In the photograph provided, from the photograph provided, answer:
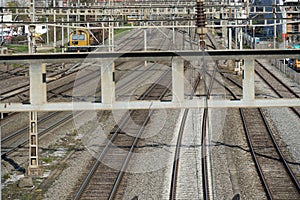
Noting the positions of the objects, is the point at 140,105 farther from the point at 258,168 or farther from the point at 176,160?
the point at 258,168

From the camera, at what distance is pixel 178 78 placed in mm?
9719

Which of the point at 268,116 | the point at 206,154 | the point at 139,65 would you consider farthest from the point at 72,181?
the point at 139,65

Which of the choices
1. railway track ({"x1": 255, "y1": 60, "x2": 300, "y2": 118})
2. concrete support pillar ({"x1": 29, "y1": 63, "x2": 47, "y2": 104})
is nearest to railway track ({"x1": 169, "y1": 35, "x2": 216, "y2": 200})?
concrete support pillar ({"x1": 29, "y1": 63, "x2": 47, "y2": 104})

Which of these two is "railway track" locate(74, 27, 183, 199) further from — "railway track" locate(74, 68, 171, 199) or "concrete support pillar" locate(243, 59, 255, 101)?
"concrete support pillar" locate(243, 59, 255, 101)

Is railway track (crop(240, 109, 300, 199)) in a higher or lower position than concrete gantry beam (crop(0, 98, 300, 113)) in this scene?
lower

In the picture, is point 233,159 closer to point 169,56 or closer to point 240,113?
point 169,56

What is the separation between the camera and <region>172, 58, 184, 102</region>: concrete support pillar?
32.0 ft

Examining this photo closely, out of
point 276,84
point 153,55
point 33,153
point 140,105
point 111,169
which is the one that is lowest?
point 111,169

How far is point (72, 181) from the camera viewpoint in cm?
1186

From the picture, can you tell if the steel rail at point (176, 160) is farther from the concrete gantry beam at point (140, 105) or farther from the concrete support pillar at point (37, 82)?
the concrete support pillar at point (37, 82)

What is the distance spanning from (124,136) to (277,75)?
1667 cm

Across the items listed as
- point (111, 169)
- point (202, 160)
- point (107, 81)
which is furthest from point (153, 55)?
point (202, 160)

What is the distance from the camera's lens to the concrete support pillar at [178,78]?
32.0ft

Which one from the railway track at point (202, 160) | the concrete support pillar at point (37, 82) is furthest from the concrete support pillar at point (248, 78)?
the concrete support pillar at point (37, 82)
